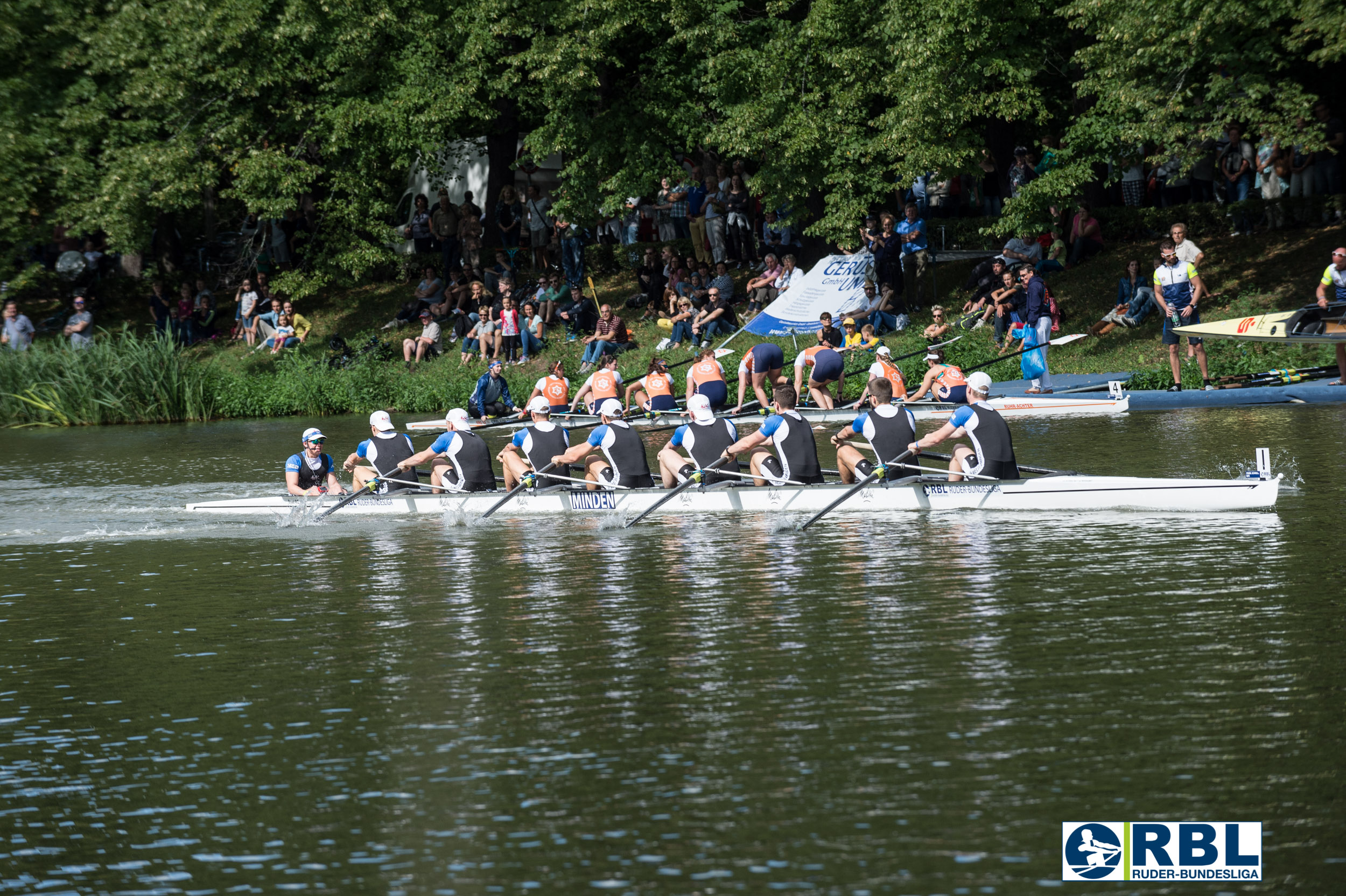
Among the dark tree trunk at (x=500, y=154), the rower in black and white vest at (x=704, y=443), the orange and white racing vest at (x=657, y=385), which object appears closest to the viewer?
the rower in black and white vest at (x=704, y=443)

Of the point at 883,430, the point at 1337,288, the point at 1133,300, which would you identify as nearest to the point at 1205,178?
the point at 1133,300

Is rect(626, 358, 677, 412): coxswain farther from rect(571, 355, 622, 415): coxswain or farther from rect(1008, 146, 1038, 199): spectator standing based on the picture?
rect(1008, 146, 1038, 199): spectator standing

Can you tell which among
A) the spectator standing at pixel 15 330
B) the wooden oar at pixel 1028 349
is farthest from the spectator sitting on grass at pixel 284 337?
the wooden oar at pixel 1028 349

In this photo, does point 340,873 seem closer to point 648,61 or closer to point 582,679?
point 582,679

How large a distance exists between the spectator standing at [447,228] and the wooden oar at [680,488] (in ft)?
67.0

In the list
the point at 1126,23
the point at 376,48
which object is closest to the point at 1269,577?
the point at 1126,23

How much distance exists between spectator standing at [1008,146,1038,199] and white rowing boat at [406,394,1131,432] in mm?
5396

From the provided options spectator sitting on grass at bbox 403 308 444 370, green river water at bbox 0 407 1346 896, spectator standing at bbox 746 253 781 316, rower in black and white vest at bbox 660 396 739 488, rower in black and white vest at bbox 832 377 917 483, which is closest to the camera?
green river water at bbox 0 407 1346 896

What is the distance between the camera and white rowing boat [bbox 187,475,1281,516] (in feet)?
47.5

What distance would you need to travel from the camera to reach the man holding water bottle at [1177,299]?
78.9 feet

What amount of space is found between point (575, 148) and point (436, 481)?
16.7 metres

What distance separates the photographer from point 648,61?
33.7m

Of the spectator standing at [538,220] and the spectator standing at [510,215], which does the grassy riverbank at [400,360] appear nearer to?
the spectator standing at [538,220]

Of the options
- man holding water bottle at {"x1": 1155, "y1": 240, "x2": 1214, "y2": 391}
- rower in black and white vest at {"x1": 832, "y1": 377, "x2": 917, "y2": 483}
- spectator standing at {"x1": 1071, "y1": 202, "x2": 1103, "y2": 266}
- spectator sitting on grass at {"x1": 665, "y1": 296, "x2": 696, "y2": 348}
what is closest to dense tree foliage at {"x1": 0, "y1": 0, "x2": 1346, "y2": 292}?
spectator standing at {"x1": 1071, "y1": 202, "x2": 1103, "y2": 266}
